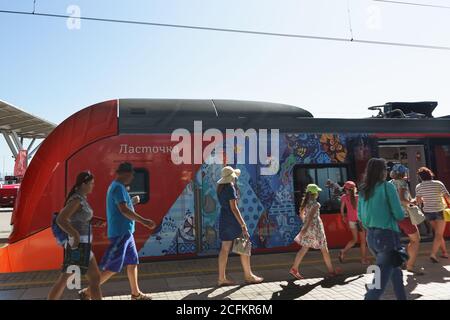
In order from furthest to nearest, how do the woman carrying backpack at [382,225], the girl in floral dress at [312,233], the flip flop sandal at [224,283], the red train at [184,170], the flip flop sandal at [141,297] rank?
the red train at [184,170]
the girl in floral dress at [312,233]
the flip flop sandal at [224,283]
the flip flop sandal at [141,297]
the woman carrying backpack at [382,225]

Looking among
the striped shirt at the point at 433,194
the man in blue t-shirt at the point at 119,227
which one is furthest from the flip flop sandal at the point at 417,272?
Answer: the man in blue t-shirt at the point at 119,227

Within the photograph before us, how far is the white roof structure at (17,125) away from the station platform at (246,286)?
2694 centimetres

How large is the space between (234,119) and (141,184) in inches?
79.1

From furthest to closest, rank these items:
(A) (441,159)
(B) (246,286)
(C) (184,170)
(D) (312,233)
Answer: (A) (441,159) < (C) (184,170) < (D) (312,233) < (B) (246,286)

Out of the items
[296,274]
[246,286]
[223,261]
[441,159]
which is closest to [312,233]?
[296,274]

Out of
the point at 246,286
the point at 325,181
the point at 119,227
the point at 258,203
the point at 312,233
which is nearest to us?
the point at 119,227

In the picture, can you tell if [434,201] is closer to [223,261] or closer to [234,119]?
[234,119]

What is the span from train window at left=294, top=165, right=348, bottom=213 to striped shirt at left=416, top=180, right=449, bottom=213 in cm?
146

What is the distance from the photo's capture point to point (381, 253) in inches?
150

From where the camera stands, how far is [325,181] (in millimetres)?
7469

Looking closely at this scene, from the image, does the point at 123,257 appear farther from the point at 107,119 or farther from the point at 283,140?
the point at 283,140

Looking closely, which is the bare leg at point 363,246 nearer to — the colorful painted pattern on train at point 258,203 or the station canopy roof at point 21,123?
the colorful painted pattern on train at point 258,203

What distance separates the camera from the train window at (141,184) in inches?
259
